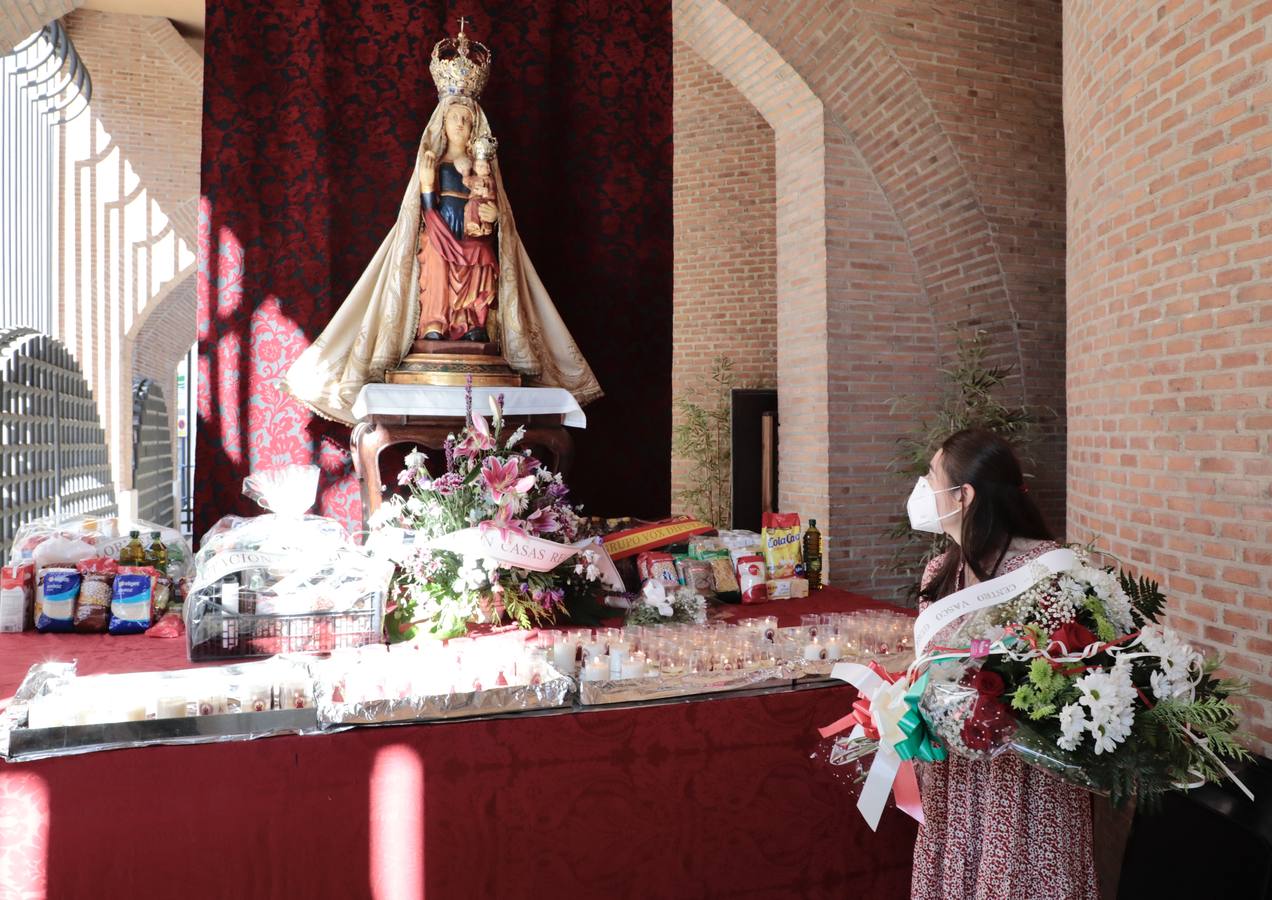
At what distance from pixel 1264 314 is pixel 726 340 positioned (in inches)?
272

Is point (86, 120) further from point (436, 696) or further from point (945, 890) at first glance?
point (945, 890)

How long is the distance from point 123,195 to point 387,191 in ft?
24.6

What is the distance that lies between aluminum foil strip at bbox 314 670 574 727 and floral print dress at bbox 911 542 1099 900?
1.00m

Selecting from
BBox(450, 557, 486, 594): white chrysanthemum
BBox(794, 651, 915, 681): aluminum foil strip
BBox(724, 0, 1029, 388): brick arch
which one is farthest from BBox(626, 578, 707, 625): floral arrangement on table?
BBox(724, 0, 1029, 388): brick arch

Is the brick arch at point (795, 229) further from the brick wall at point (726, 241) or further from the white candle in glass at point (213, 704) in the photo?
the white candle in glass at point (213, 704)

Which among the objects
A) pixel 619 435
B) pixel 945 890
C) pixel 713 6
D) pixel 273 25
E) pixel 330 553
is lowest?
pixel 945 890

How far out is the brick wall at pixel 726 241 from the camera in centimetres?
961

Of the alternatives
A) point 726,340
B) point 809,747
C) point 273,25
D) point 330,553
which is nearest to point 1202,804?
point 809,747

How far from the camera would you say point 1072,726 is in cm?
171

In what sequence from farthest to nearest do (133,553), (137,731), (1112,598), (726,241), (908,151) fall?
(726,241)
(908,151)
(133,553)
(137,731)
(1112,598)

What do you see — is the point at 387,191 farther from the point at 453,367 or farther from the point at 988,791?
the point at 988,791

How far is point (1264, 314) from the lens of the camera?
2883mm

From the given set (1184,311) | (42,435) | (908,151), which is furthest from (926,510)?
(42,435)

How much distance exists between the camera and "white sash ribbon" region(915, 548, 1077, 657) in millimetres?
2018
